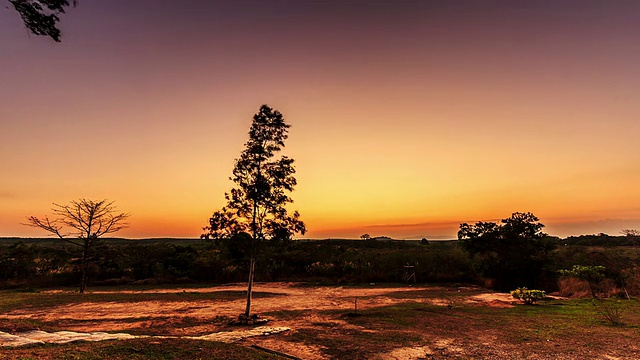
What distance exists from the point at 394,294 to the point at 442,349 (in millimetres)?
14123

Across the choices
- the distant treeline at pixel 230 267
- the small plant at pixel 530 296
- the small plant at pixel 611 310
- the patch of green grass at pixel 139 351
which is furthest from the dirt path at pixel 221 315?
the distant treeline at pixel 230 267

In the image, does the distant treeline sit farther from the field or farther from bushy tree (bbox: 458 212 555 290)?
the field

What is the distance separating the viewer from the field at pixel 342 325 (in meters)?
8.68

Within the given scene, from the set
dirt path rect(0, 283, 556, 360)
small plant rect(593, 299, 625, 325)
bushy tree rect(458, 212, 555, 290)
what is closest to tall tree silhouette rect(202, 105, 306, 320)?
dirt path rect(0, 283, 556, 360)

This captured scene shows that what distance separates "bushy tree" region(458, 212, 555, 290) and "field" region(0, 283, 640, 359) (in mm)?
5582

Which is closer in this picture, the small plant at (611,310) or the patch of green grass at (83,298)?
the small plant at (611,310)

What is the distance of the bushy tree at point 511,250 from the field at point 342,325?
220 inches

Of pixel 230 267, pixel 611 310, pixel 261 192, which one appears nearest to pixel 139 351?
pixel 261 192

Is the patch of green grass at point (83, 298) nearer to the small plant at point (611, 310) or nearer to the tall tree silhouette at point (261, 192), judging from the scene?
the tall tree silhouette at point (261, 192)

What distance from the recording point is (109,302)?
771 inches

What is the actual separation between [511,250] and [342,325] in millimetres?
21064

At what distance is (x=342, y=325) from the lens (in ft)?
45.2

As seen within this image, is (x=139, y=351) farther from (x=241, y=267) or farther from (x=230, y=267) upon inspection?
(x=230, y=267)

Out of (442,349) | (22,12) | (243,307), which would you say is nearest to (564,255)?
(442,349)
